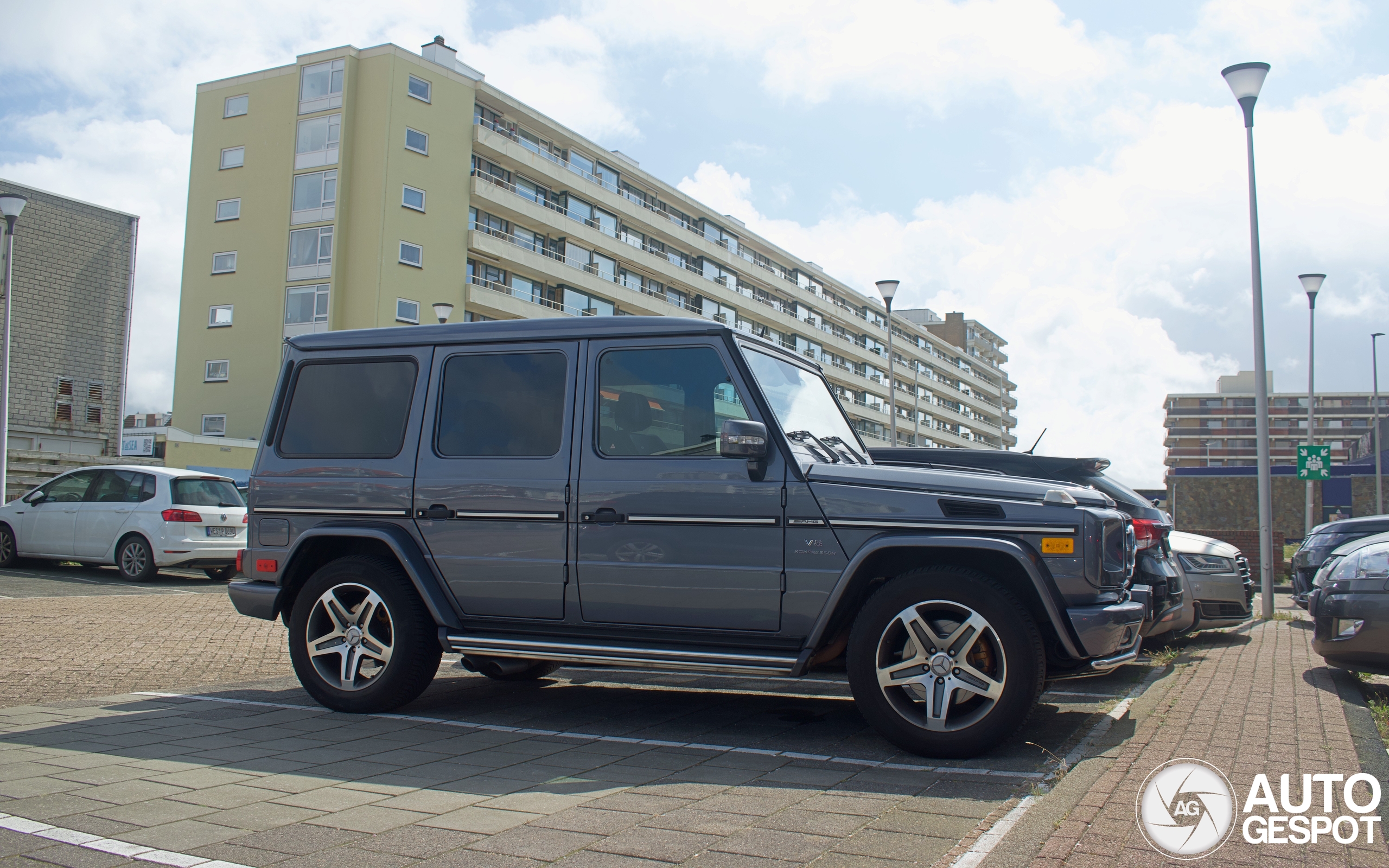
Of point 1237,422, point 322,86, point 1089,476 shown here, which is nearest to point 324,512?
point 1089,476

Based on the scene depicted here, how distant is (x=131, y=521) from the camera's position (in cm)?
1439

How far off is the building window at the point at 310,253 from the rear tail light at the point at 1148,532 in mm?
39686

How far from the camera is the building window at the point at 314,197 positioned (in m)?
42.5

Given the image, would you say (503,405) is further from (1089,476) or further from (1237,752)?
(1089,476)

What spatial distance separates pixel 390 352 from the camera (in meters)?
6.07

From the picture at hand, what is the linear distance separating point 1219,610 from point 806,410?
240 inches

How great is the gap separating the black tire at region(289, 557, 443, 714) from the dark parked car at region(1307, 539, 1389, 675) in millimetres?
5592

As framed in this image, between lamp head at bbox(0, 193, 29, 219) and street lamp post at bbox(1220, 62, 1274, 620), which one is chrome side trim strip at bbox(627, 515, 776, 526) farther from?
lamp head at bbox(0, 193, 29, 219)

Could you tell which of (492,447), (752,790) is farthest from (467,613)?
(752,790)

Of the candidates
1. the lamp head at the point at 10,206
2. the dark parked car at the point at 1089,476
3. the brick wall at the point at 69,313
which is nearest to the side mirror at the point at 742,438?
the dark parked car at the point at 1089,476

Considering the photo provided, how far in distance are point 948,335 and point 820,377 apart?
119 metres

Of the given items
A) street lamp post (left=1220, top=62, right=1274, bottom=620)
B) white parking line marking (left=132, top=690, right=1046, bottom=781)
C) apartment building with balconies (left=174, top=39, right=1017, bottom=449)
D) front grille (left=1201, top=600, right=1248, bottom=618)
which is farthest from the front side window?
apartment building with balconies (left=174, top=39, right=1017, bottom=449)

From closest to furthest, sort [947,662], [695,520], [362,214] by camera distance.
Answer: [947,662] → [695,520] → [362,214]

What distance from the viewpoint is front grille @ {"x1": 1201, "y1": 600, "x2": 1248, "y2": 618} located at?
378 inches
